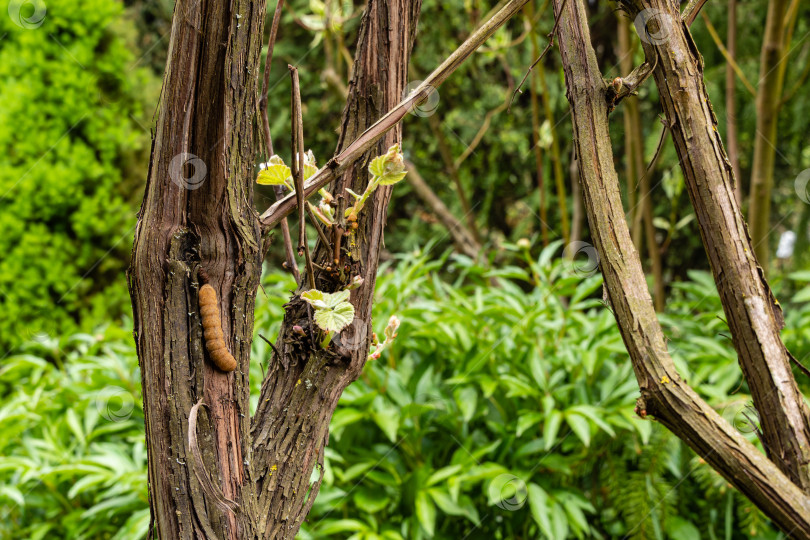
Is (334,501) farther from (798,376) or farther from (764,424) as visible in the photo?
(798,376)

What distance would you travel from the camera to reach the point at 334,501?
166 cm

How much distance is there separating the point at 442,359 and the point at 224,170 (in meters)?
1.50

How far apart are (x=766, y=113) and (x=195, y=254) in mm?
2184

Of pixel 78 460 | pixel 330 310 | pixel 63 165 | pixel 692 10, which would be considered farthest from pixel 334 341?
pixel 63 165

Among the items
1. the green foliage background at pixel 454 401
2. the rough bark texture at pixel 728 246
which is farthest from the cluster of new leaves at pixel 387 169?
the green foliage background at pixel 454 401

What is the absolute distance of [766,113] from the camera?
2154 mm

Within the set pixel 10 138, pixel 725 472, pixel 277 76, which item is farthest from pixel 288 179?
pixel 277 76

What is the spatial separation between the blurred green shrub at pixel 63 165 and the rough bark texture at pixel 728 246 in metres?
3.36

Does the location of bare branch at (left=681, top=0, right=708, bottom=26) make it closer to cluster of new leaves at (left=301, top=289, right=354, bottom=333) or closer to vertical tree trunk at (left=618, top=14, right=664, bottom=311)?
cluster of new leaves at (left=301, top=289, right=354, bottom=333)

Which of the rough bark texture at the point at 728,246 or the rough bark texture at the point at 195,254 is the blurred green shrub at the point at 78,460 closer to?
the rough bark texture at the point at 195,254

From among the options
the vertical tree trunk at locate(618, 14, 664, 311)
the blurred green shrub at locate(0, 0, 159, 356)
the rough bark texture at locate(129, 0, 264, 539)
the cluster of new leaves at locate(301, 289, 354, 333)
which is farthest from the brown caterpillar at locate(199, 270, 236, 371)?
the blurred green shrub at locate(0, 0, 159, 356)

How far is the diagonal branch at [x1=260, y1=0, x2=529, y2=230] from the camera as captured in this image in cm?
69

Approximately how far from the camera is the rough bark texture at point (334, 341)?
736 millimetres

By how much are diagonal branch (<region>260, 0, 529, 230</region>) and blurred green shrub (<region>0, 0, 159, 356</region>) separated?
3098 millimetres
